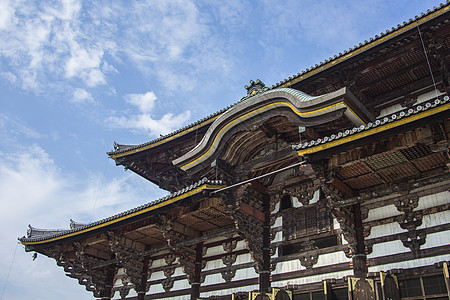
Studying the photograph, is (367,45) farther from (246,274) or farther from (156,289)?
(156,289)

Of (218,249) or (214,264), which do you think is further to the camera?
(218,249)

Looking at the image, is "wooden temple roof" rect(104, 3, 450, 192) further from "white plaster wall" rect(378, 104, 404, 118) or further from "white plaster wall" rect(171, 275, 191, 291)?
"white plaster wall" rect(171, 275, 191, 291)

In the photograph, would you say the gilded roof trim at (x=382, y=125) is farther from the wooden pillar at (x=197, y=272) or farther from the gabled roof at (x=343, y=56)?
the wooden pillar at (x=197, y=272)

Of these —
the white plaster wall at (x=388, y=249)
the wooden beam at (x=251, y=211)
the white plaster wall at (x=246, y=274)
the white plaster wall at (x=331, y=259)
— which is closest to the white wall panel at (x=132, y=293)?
the white plaster wall at (x=246, y=274)

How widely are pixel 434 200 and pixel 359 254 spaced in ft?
8.37

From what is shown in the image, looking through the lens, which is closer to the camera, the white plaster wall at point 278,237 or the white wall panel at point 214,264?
the white plaster wall at point 278,237

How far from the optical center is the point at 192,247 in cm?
1602

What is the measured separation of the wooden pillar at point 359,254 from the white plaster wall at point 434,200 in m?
1.63

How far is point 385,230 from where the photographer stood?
37.8 feet

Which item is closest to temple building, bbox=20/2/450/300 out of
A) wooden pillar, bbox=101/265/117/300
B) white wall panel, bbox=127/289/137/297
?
white wall panel, bbox=127/289/137/297

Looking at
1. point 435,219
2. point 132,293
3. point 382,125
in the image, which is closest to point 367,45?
point 382,125

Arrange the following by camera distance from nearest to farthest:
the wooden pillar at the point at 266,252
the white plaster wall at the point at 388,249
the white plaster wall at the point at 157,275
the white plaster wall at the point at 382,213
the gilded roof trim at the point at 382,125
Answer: the gilded roof trim at the point at 382,125, the white plaster wall at the point at 388,249, the white plaster wall at the point at 382,213, the wooden pillar at the point at 266,252, the white plaster wall at the point at 157,275

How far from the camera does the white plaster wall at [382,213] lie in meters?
11.6

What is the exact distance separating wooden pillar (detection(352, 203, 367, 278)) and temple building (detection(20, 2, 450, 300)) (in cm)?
3
